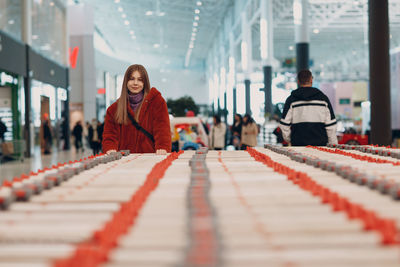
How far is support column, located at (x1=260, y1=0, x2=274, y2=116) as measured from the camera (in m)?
32.9

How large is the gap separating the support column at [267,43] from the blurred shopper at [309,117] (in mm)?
26530

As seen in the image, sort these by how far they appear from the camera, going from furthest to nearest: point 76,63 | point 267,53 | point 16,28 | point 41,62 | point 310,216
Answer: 1. point 76,63
2. point 267,53
3. point 41,62
4. point 16,28
5. point 310,216

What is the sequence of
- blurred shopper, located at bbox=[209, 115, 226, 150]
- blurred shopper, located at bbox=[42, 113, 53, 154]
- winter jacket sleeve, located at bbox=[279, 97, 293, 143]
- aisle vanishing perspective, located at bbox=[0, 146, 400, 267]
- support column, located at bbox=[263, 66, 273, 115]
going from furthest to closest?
support column, located at bbox=[263, 66, 273, 115]
blurred shopper, located at bbox=[42, 113, 53, 154]
blurred shopper, located at bbox=[209, 115, 226, 150]
winter jacket sleeve, located at bbox=[279, 97, 293, 143]
aisle vanishing perspective, located at bbox=[0, 146, 400, 267]

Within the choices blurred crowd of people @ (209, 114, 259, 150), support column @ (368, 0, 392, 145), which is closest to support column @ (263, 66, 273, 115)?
blurred crowd of people @ (209, 114, 259, 150)

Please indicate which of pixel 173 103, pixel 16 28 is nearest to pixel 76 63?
pixel 173 103

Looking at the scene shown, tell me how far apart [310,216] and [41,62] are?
26.1 m

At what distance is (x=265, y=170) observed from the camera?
286 centimetres

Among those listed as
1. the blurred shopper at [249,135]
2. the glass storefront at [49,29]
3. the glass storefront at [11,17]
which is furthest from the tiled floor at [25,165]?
the blurred shopper at [249,135]

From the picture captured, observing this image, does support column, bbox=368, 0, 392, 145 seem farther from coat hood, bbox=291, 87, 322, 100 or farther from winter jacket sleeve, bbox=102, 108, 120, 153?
winter jacket sleeve, bbox=102, 108, 120, 153

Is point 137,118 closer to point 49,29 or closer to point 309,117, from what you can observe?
point 309,117

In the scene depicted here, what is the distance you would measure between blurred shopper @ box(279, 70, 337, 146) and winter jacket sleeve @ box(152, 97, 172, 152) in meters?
1.80

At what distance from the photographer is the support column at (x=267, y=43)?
32.9 metres

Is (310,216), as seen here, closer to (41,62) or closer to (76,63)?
(41,62)

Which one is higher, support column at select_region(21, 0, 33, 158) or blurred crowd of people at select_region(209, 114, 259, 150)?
support column at select_region(21, 0, 33, 158)
